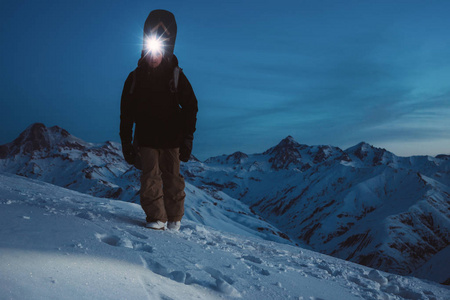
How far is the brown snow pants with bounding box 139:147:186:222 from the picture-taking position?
6.33 m

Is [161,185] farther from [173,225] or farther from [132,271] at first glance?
[132,271]

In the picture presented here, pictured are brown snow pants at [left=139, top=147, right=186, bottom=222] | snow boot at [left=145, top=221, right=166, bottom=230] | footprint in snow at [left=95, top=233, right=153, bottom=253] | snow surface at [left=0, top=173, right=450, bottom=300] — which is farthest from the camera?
brown snow pants at [left=139, top=147, right=186, bottom=222]

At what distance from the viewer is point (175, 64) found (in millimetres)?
6680

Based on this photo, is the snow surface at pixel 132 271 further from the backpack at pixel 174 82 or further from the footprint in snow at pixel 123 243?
the backpack at pixel 174 82

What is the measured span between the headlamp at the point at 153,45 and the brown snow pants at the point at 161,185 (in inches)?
76.3

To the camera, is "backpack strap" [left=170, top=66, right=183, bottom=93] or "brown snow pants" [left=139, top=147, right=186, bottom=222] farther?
"backpack strap" [left=170, top=66, right=183, bottom=93]

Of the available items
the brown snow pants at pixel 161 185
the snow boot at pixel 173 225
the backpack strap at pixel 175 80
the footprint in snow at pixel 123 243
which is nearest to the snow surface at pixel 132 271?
the footprint in snow at pixel 123 243

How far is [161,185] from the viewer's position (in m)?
6.51

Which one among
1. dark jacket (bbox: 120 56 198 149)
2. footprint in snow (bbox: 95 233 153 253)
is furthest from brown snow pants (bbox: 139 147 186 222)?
footprint in snow (bbox: 95 233 153 253)

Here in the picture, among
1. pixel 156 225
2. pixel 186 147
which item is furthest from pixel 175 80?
pixel 156 225

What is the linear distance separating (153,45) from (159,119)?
1471 mm

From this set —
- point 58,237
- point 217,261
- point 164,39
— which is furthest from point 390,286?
point 164,39

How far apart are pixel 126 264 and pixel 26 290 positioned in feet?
3.60

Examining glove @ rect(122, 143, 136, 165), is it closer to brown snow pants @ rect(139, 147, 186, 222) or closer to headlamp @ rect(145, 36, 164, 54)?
brown snow pants @ rect(139, 147, 186, 222)
